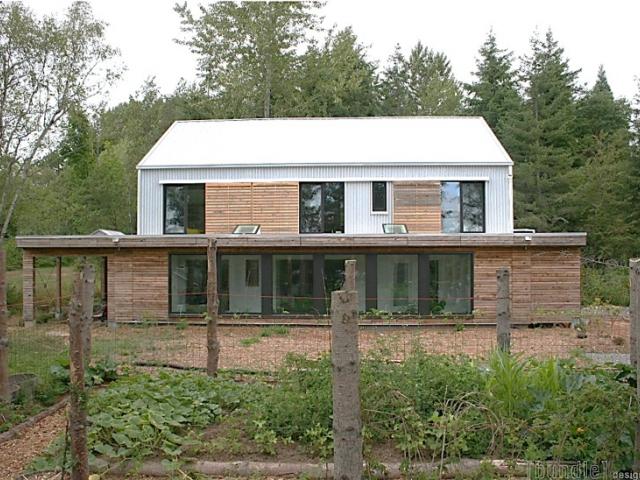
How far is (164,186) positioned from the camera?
68.9 feet

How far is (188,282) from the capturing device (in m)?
17.9

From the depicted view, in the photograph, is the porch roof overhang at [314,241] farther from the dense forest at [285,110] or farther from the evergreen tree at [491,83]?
the evergreen tree at [491,83]

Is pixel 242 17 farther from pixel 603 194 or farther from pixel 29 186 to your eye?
pixel 603 194

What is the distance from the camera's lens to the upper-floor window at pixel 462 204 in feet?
66.9

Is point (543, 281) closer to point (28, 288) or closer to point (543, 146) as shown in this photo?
point (28, 288)

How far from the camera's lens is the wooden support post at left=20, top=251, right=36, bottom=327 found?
17.3m

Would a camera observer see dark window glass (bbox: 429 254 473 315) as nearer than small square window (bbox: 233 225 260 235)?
Yes

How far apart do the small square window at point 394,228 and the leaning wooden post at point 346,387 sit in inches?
634

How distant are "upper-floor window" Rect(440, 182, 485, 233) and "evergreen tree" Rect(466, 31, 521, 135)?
779 inches

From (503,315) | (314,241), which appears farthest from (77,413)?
(314,241)

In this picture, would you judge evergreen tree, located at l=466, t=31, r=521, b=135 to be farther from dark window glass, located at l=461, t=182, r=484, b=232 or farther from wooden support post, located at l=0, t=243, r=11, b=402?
wooden support post, located at l=0, t=243, r=11, b=402

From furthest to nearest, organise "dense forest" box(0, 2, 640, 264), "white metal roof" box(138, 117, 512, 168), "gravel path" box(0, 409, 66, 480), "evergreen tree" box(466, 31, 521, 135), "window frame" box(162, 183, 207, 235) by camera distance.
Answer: "evergreen tree" box(466, 31, 521, 135), "dense forest" box(0, 2, 640, 264), "window frame" box(162, 183, 207, 235), "white metal roof" box(138, 117, 512, 168), "gravel path" box(0, 409, 66, 480)

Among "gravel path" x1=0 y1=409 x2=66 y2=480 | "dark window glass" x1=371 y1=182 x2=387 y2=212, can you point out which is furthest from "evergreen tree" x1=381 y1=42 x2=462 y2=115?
"gravel path" x1=0 y1=409 x2=66 y2=480

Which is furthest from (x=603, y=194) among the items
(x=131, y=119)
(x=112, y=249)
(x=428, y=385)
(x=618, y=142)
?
(x=428, y=385)
